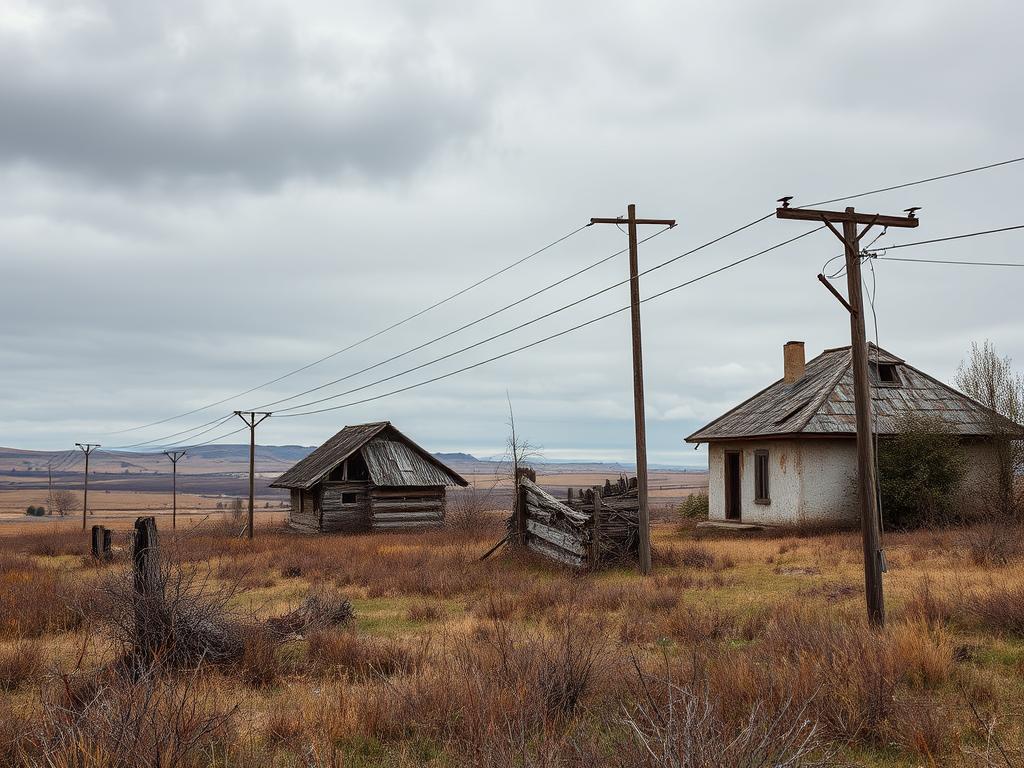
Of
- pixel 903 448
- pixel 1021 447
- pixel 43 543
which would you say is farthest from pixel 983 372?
pixel 43 543

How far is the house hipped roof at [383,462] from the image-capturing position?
3222 cm

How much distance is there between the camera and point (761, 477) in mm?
24141

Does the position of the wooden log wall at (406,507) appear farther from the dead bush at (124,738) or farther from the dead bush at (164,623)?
the dead bush at (124,738)

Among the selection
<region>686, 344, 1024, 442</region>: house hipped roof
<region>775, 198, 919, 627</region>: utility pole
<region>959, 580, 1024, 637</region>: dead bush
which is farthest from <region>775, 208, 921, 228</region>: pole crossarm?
<region>686, 344, 1024, 442</region>: house hipped roof

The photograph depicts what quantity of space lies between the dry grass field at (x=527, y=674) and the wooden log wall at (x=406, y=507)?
18.4 m

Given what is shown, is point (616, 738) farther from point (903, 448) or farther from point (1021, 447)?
point (1021, 447)

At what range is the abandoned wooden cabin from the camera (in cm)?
3188

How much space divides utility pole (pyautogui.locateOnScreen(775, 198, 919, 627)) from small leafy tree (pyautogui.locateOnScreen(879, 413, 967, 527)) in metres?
14.3

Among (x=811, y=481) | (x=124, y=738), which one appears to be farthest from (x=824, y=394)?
(x=124, y=738)

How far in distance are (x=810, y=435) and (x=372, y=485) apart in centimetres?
1731

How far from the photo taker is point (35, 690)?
22.4 feet

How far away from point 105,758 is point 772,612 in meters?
7.80

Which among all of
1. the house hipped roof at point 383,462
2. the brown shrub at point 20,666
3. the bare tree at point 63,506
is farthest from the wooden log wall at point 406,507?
the bare tree at point 63,506

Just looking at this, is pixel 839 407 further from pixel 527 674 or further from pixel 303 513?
pixel 303 513
